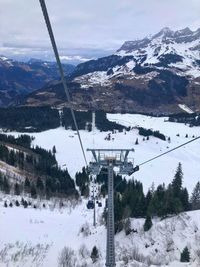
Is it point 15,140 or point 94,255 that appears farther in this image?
point 15,140

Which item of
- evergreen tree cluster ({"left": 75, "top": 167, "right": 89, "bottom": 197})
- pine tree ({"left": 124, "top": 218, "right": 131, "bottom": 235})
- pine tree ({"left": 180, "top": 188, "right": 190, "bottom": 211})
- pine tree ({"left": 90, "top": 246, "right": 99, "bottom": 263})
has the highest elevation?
pine tree ({"left": 180, "top": 188, "right": 190, "bottom": 211})

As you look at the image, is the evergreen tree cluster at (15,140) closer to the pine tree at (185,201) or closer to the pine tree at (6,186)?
the pine tree at (6,186)

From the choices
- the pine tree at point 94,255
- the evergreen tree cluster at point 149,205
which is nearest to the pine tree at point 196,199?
the evergreen tree cluster at point 149,205

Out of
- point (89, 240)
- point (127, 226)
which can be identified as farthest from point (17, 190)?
point (127, 226)

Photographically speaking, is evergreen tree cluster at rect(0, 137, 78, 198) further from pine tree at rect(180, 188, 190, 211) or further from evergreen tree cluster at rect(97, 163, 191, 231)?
pine tree at rect(180, 188, 190, 211)

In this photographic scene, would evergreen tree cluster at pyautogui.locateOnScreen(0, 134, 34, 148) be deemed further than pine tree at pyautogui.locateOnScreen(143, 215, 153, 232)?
Yes

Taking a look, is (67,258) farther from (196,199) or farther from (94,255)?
(196,199)

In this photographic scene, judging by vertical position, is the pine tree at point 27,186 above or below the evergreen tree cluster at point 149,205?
below

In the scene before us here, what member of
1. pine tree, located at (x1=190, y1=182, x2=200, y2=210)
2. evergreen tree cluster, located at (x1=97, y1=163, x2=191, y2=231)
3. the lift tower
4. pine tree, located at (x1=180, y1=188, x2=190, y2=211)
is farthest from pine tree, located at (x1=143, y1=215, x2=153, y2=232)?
the lift tower

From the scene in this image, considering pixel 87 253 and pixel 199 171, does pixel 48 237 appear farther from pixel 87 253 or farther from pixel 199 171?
pixel 199 171

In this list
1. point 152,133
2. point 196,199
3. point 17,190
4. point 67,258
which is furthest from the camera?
point 152,133

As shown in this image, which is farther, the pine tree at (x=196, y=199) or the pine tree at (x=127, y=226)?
the pine tree at (x=196, y=199)

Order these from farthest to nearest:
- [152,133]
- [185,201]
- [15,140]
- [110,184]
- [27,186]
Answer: [152,133], [15,140], [27,186], [185,201], [110,184]
